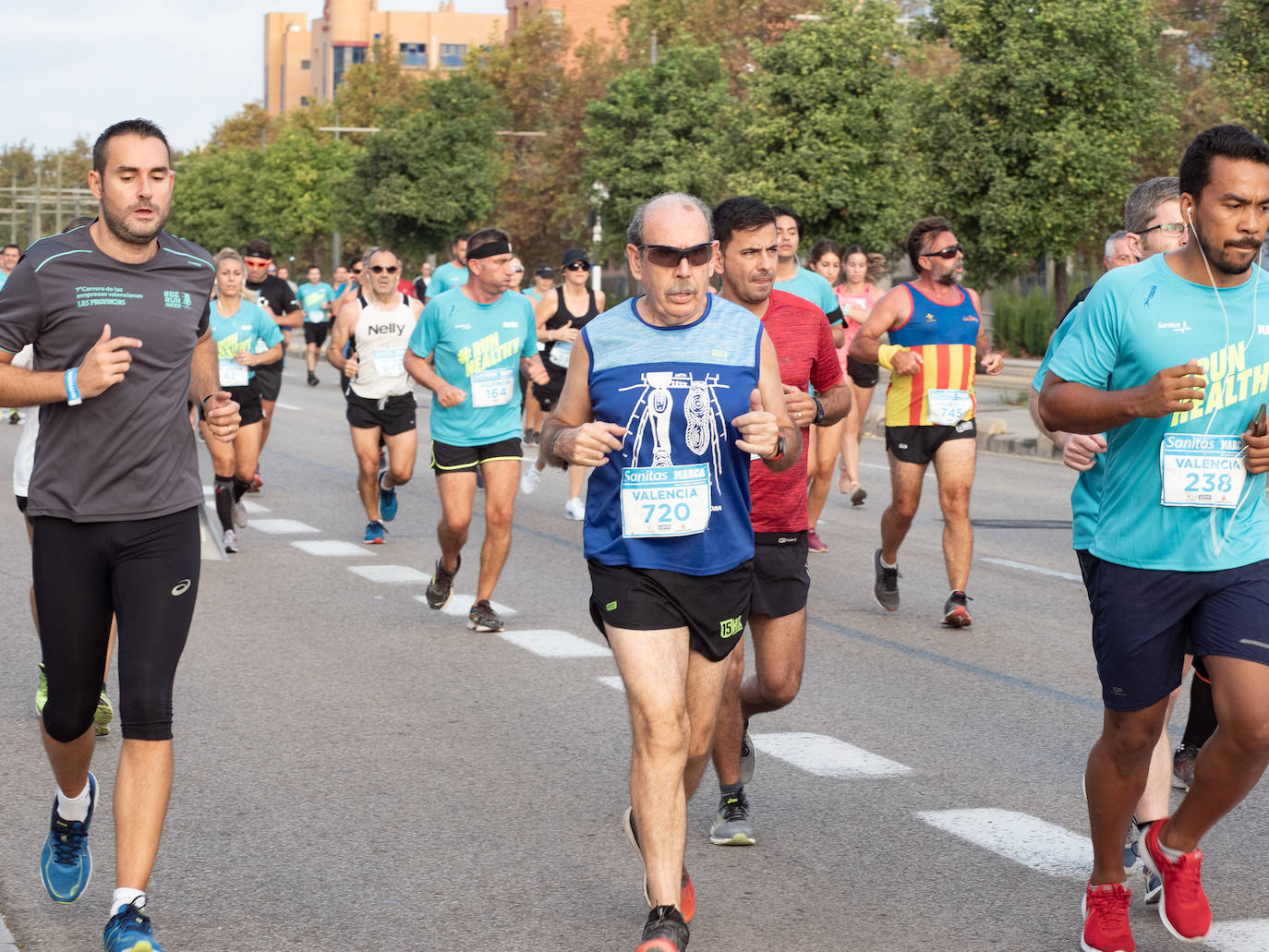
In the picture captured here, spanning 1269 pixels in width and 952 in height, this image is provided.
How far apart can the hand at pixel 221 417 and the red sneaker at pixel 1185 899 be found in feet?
8.79

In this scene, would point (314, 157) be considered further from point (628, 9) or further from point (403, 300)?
point (403, 300)


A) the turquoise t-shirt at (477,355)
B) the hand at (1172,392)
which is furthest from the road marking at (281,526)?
the hand at (1172,392)

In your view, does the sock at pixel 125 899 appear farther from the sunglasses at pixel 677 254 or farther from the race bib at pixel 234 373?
the race bib at pixel 234 373

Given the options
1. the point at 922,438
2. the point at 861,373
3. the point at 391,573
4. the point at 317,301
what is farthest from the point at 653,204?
the point at 317,301

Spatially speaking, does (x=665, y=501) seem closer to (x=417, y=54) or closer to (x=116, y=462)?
(x=116, y=462)

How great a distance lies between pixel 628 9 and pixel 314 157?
57.4ft

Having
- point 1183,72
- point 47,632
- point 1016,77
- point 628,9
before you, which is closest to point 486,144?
point 628,9

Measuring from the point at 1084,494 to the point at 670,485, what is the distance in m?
1.36

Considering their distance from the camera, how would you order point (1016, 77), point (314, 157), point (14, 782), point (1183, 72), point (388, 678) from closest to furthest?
1. point (14, 782)
2. point (388, 678)
3. point (1016, 77)
4. point (1183, 72)
5. point (314, 157)

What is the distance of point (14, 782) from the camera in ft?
20.7

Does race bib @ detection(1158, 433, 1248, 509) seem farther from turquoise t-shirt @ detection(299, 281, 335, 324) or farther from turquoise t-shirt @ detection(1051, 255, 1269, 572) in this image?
turquoise t-shirt @ detection(299, 281, 335, 324)

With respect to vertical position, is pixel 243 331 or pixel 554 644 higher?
pixel 243 331

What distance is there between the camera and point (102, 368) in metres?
4.55

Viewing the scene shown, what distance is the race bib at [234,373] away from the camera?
13578mm
